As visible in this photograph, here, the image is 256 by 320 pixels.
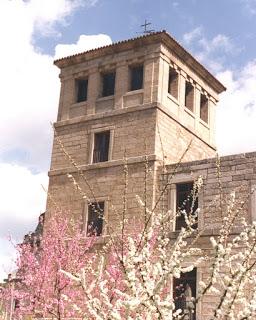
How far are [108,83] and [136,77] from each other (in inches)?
54.6

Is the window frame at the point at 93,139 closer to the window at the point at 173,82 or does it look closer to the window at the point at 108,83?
the window at the point at 108,83

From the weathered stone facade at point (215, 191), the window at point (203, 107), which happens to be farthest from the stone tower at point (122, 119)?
the weathered stone facade at point (215, 191)

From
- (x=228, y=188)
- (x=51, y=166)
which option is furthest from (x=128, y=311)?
(x=51, y=166)

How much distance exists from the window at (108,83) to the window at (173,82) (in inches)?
90.7

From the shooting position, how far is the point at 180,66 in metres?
23.0

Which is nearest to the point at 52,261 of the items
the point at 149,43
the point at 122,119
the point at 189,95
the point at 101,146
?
the point at 101,146

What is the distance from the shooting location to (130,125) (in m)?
21.3

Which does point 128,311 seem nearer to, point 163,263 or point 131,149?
point 163,263

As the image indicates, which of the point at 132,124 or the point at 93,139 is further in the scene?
the point at 93,139

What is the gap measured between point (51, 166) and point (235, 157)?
797cm

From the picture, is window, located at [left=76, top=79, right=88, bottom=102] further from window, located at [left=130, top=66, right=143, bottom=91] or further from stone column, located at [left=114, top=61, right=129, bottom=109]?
window, located at [left=130, top=66, right=143, bottom=91]

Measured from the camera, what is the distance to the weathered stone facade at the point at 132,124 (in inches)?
784

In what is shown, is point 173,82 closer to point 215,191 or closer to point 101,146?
point 101,146

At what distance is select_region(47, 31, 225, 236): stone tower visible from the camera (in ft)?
67.3
